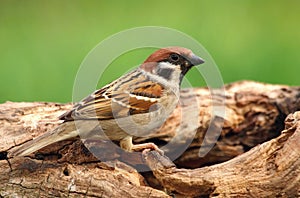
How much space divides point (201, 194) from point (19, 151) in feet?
2.61

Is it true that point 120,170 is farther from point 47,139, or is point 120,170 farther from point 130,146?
point 47,139

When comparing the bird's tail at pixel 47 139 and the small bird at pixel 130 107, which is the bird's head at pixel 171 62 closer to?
the small bird at pixel 130 107

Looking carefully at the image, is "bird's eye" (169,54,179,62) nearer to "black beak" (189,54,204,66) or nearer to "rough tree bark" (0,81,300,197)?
"black beak" (189,54,204,66)

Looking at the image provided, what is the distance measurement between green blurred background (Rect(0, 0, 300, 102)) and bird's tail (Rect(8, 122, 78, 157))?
71.8 inches

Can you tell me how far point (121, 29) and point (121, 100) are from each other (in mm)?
2650

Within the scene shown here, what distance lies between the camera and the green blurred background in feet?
17.3

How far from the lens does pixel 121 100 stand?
3.32 meters

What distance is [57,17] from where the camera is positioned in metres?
6.40

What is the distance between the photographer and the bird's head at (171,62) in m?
3.40

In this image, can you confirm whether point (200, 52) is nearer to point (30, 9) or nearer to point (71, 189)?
point (71, 189)

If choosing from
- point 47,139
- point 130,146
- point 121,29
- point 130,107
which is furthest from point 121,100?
point 121,29

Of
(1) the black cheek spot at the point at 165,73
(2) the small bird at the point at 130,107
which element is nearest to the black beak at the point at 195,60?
(2) the small bird at the point at 130,107

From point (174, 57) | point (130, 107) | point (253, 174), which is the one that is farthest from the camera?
point (174, 57)

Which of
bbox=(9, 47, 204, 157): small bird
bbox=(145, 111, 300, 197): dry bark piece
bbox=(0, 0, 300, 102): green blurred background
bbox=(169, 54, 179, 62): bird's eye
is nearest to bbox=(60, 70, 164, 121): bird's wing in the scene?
bbox=(9, 47, 204, 157): small bird
